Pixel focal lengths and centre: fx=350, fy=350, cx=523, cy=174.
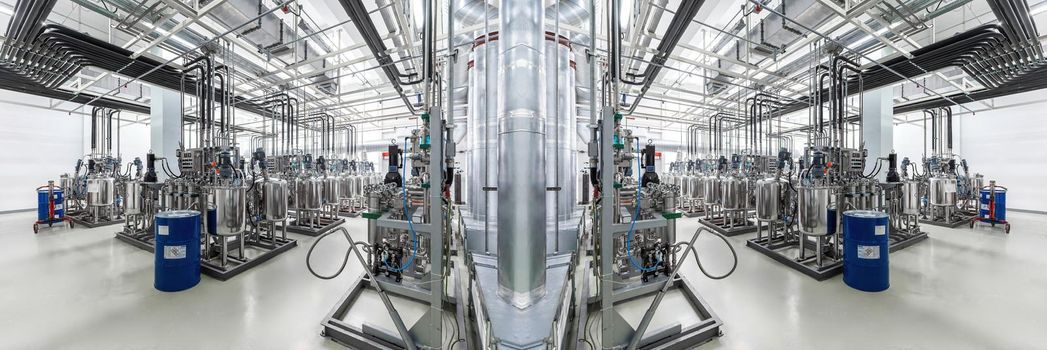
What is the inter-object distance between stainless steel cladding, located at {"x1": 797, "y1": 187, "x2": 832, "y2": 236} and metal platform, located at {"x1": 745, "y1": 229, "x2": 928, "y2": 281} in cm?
36

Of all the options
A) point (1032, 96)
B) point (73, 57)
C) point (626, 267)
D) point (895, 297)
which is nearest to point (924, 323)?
point (895, 297)

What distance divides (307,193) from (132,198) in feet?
7.74

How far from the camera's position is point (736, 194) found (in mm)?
5848

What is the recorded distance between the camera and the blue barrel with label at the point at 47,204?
6250mm

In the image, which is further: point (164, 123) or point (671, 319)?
point (164, 123)

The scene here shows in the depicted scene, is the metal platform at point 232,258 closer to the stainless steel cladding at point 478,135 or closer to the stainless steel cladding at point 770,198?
the stainless steel cladding at point 478,135

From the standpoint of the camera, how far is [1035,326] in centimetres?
266

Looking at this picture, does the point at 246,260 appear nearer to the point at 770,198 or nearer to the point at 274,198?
the point at 274,198

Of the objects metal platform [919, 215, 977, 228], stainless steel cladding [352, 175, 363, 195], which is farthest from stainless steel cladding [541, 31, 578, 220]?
metal platform [919, 215, 977, 228]

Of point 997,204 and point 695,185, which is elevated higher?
point 695,185

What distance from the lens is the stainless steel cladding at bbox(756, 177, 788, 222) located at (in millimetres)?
4703

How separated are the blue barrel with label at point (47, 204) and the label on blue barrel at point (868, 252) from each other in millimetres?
11850

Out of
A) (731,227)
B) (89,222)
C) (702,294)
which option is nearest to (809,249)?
(731,227)

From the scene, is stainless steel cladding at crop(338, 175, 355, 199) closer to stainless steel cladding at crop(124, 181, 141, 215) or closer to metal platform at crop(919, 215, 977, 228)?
stainless steel cladding at crop(124, 181, 141, 215)
